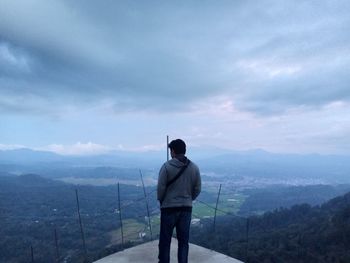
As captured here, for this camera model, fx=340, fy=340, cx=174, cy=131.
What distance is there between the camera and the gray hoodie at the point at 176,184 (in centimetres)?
354

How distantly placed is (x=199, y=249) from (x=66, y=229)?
31.5 metres

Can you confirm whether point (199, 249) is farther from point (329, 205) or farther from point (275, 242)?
point (329, 205)

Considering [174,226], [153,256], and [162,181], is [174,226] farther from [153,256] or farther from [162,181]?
[153,256]

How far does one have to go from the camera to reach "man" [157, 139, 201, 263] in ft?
11.7

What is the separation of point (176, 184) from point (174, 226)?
0.54 m

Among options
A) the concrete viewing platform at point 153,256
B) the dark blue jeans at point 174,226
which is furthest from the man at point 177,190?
the concrete viewing platform at point 153,256

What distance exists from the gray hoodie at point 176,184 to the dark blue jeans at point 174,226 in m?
0.10

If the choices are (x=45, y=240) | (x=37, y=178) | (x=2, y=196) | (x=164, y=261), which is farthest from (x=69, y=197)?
(x=164, y=261)

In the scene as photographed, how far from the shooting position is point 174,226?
12.4 ft

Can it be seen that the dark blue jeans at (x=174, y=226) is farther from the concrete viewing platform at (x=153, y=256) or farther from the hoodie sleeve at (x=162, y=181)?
the concrete viewing platform at (x=153, y=256)

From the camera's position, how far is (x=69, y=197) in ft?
172

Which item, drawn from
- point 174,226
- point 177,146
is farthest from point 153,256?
point 177,146

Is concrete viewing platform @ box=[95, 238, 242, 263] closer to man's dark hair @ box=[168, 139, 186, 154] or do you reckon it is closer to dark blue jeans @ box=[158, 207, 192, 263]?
dark blue jeans @ box=[158, 207, 192, 263]

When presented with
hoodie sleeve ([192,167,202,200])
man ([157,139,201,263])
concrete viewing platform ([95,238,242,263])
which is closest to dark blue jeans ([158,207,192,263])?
man ([157,139,201,263])
